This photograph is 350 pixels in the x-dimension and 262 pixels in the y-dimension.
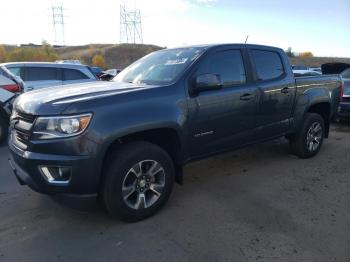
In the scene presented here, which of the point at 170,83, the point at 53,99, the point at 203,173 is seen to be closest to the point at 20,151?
the point at 53,99

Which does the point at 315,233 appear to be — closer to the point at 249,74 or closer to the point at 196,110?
the point at 196,110

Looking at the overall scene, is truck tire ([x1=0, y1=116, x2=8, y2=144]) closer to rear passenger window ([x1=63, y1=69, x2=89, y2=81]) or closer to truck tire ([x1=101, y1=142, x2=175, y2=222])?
rear passenger window ([x1=63, y1=69, x2=89, y2=81])

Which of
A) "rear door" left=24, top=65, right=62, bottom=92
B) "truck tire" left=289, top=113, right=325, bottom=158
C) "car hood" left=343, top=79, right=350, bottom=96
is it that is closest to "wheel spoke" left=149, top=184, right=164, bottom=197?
"truck tire" left=289, top=113, right=325, bottom=158

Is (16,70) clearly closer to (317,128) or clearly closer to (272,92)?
(272,92)

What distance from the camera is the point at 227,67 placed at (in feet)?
15.3

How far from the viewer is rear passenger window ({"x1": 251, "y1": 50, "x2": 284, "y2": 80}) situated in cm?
508

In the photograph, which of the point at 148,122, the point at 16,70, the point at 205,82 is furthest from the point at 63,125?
the point at 16,70

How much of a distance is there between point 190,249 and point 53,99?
1.91 m

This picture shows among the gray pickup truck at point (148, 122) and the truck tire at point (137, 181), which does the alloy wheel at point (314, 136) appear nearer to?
the gray pickup truck at point (148, 122)

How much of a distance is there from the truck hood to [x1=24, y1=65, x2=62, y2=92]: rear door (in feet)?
18.2

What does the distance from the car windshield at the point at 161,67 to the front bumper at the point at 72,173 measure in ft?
4.42

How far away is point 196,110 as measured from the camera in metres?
4.13

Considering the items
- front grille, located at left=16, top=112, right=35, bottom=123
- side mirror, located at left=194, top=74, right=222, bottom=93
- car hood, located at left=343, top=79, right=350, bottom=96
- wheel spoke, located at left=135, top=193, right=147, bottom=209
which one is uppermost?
side mirror, located at left=194, top=74, right=222, bottom=93

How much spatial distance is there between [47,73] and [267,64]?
6.23 meters
